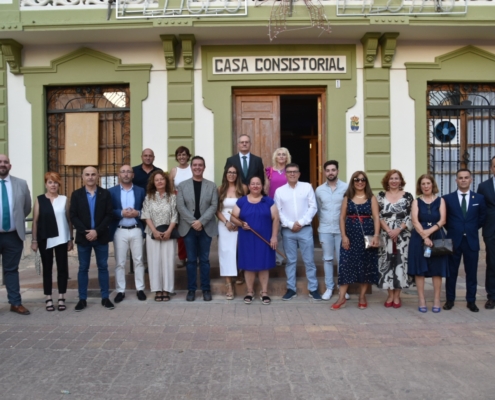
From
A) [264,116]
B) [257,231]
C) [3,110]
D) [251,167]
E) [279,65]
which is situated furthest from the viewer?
[264,116]

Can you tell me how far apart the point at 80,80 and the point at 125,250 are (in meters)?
4.37

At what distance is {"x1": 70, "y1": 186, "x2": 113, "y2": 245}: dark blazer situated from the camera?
6.87 meters

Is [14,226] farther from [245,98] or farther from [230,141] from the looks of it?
[245,98]

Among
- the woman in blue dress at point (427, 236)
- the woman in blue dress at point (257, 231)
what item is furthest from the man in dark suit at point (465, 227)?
the woman in blue dress at point (257, 231)

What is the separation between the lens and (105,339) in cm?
564

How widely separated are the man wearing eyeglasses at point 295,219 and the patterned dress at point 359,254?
0.58 m

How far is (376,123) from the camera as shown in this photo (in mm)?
9914

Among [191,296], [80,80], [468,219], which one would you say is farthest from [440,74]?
[80,80]

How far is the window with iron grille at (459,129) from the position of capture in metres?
10.4

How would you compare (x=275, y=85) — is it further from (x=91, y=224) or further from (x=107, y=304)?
(x=107, y=304)

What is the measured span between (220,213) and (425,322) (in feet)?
10.1

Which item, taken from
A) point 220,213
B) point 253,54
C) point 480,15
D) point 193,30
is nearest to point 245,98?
point 253,54

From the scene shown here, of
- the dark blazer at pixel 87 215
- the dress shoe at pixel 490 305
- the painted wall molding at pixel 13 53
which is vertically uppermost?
the painted wall molding at pixel 13 53

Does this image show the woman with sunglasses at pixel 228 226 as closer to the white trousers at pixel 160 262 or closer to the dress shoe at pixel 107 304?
the white trousers at pixel 160 262
